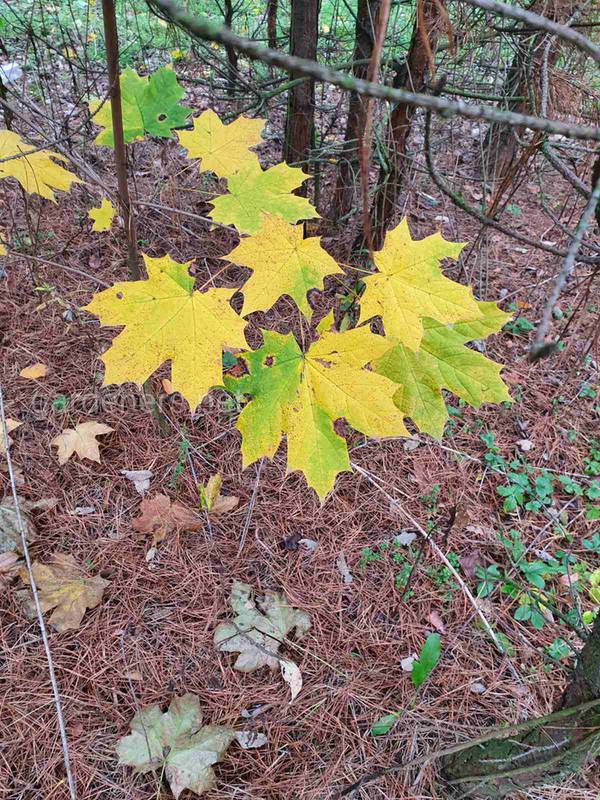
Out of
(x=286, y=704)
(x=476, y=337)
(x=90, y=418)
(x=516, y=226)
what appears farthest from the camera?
(x=516, y=226)

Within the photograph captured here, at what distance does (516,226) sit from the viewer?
3705 millimetres

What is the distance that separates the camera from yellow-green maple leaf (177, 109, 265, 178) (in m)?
1.61

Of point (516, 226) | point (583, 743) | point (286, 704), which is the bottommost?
point (286, 704)

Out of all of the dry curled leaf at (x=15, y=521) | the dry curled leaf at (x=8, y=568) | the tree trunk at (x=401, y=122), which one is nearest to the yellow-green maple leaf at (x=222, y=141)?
the tree trunk at (x=401, y=122)

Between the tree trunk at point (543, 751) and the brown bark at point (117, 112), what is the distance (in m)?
1.66

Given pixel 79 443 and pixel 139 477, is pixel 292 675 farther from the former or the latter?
pixel 79 443

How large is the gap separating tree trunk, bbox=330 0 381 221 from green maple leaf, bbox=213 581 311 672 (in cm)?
181

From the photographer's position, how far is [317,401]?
131cm

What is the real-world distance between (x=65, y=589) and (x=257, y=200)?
1.47 m

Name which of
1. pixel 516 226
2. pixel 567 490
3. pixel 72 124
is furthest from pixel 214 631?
pixel 72 124

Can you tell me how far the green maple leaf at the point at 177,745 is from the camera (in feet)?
4.74

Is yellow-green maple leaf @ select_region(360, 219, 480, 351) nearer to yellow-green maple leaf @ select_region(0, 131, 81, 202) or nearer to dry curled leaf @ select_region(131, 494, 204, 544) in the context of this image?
dry curled leaf @ select_region(131, 494, 204, 544)

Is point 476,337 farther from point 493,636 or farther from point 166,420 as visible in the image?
point 166,420

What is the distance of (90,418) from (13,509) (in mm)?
515
